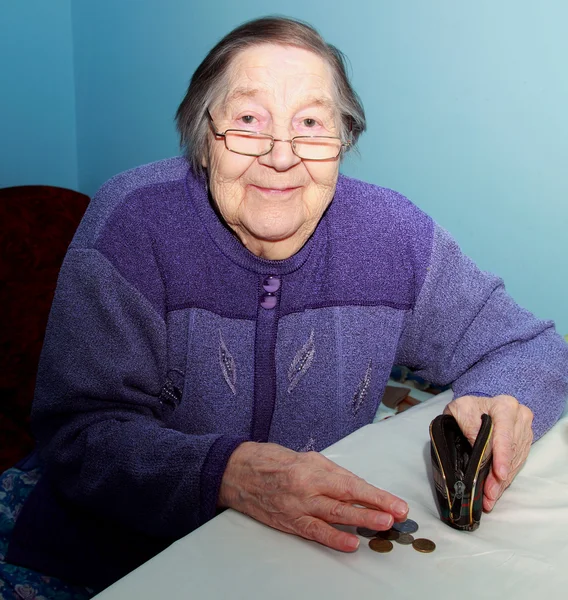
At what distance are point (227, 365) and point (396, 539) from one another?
545mm

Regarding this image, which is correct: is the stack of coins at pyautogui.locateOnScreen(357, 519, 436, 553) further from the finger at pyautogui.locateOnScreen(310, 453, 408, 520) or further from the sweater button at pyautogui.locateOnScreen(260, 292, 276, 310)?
the sweater button at pyautogui.locateOnScreen(260, 292, 276, 310)

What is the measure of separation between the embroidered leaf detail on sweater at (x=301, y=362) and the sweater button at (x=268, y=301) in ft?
0.34

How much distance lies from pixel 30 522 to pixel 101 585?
7.3 inches

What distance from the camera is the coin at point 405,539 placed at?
94 cm

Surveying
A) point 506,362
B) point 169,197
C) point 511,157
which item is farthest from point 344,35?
point 506,362

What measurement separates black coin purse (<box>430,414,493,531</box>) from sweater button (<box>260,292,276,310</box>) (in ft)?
1.40

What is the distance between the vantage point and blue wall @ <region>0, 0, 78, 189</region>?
274cm

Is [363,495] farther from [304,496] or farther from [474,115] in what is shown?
[474,115]

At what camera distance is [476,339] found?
1.48 metres

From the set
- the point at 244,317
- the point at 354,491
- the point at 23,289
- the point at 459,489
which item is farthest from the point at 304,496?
the point at 23,289

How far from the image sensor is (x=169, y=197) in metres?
1.41

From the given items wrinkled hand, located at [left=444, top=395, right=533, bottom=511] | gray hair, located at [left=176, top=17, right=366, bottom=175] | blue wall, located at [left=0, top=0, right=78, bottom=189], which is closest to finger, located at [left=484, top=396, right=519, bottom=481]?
wrinkled hand, located at [left=444, top=395, right=533, bottom=511]

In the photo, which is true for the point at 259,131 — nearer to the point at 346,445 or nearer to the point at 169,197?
the point at 169,197

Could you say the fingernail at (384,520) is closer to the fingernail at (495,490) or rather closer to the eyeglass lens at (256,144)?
the fingernail at (495,490)
